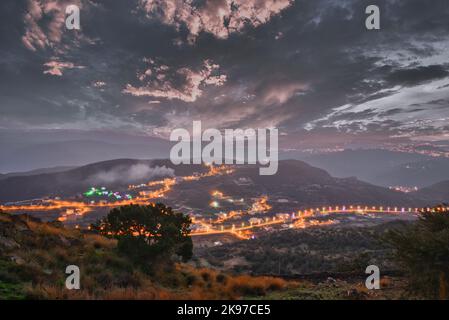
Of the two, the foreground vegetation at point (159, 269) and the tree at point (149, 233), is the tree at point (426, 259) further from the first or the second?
the tree at point (149, 233)

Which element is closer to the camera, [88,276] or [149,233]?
[88,276]

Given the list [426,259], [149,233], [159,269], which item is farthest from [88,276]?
[426,259]

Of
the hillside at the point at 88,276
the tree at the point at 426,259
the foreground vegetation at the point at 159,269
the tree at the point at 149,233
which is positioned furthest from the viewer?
the tree at the point at 149,233

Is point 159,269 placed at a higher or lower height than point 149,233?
lower

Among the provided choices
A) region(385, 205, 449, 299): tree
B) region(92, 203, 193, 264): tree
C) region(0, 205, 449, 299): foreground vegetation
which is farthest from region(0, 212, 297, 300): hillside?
region(385, 205, 449, 299): tree

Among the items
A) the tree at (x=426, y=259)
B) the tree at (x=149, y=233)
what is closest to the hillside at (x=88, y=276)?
the tree at (x=149, y=233)

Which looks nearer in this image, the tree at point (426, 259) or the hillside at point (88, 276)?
the hillside at point (88, 276)

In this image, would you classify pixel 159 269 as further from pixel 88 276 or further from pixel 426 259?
pixel 426 259

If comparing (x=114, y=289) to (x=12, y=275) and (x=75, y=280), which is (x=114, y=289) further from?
(x=12, y=275)

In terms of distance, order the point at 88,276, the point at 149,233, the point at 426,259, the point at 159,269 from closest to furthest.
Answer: the point at 88,276 < the point at 426,259 < the point at 159,269 < the point at 149,233
